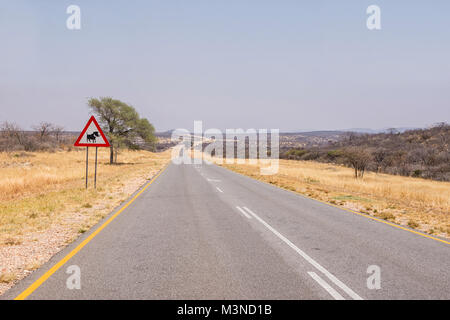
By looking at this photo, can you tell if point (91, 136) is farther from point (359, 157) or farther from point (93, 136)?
point (359, 157)

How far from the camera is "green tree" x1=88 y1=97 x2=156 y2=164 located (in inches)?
1593

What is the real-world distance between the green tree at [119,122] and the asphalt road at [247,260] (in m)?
34.3

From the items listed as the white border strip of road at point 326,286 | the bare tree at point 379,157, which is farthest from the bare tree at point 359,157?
the white border strip of road at point 326,286

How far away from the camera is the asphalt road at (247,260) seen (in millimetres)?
4039

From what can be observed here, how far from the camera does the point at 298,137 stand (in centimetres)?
17950

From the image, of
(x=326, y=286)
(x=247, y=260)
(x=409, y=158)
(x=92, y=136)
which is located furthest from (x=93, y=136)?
(x=409, y=158)

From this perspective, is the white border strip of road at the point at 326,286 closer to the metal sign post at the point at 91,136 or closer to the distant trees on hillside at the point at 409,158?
the metal sign post at the point at 91,136

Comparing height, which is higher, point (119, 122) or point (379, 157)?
point (119, 122)

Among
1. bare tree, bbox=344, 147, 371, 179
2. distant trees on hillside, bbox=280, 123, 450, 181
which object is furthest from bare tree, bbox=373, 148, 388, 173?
bare tree, bbox=344, 147, 371, 179

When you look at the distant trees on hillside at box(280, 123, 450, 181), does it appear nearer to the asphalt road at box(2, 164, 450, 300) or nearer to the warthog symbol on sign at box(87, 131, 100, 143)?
the asphalt road at box(2, 164, 450, 300)

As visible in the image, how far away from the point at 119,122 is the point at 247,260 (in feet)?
132

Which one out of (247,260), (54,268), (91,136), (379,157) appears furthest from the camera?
(379,157)

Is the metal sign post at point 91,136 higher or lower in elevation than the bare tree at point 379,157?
higher

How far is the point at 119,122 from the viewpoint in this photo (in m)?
42.0
